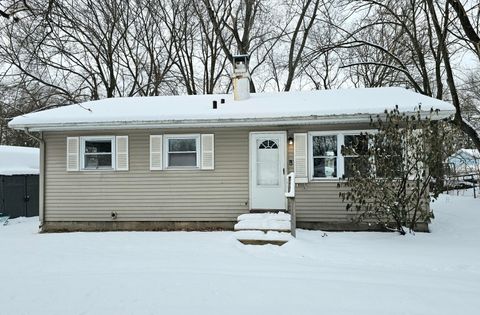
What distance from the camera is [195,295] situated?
451cm

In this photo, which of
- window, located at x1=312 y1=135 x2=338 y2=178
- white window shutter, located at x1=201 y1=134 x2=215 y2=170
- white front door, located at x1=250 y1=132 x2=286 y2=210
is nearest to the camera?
window, located at x1=312 y1=135 x2=338 y2=178

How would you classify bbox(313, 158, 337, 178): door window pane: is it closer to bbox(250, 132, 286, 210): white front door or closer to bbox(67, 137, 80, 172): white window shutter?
bbox(250, 132, 286, 210): white front door

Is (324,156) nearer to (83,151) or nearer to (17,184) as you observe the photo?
(83,151)

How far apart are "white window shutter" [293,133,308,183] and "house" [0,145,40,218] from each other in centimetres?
1072

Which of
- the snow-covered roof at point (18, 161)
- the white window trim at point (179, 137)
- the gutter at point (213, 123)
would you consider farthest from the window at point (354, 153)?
the snow-covered roof at point (18, 161)

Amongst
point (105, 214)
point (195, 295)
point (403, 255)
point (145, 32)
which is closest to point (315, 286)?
point (195, 295)

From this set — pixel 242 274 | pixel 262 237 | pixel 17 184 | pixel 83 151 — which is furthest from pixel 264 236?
pixel 17 184

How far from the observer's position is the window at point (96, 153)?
9516 mm

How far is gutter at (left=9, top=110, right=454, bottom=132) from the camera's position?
8.23 metres

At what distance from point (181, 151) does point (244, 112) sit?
1.98 m

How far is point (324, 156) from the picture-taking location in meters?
8.83

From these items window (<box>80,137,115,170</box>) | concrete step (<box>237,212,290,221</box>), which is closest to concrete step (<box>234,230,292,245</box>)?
concrete step (<box>237,212,290,221</box>)

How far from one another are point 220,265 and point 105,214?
4.84 meters

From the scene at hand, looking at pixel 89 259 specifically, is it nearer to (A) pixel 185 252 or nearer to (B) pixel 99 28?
(A) pixel 185 252
